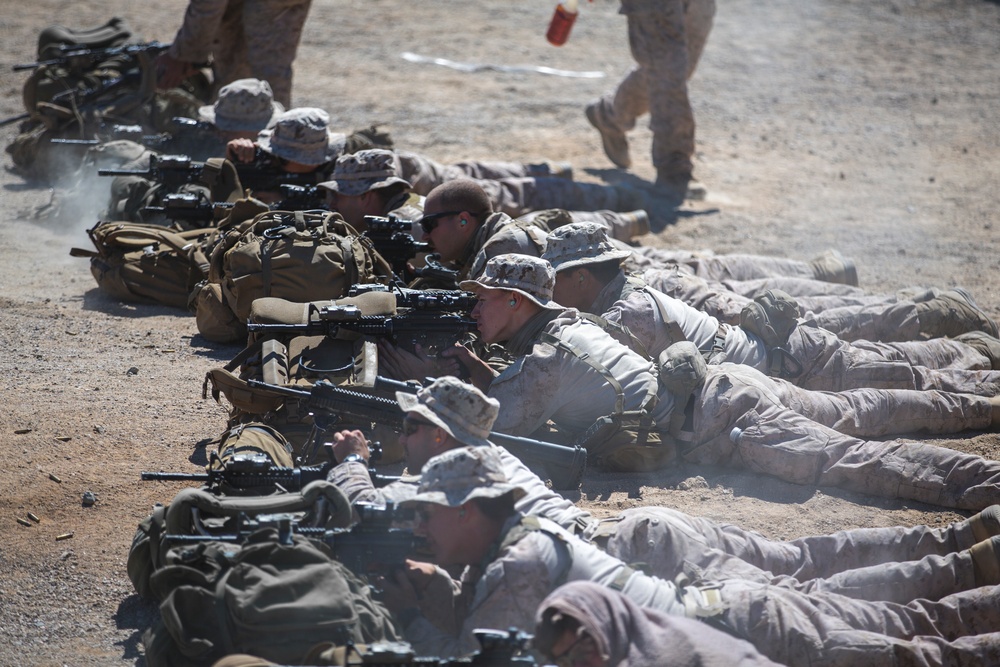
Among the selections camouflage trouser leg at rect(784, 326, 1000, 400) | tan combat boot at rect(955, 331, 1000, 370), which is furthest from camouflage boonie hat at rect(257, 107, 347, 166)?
tan combat boot at rect(955, 331, 1000, 370)

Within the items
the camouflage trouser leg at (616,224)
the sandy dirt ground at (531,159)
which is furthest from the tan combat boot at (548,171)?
the sandy dirt ground at (531,159)

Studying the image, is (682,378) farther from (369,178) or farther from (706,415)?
(369,178)

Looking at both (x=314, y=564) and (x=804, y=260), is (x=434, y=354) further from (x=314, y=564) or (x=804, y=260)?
(x=804, y=260)

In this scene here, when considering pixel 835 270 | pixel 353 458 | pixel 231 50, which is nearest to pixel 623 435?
pixel 353 458

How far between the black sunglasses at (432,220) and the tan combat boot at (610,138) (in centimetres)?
504

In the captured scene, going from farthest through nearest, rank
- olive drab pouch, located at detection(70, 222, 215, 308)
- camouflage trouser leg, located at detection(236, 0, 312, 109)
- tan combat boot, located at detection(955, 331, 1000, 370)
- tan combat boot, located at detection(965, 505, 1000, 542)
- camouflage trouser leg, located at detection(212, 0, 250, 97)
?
camouflage trouser leg, located at detection(212, 0, 250, 97) → camouflage trouser leg, located at detection(236, 0, 312, 109) → olive drab pouch, located at detection(70, 222, 215, 308) → tan combat boot, located at detection(955, 331, 1000, 370) → tan combat boot, located at detection(965, 505, 1000, 542)

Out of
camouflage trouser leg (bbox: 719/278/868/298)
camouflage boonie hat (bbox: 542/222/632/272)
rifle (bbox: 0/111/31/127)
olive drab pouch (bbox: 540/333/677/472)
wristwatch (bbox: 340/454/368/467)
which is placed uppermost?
camouflage boonie hat (bbox: 542/222/632/272)

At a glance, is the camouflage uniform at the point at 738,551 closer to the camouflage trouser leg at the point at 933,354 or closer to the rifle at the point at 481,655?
the rifle at the point at 481,655

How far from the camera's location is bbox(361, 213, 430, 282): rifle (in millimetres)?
7031

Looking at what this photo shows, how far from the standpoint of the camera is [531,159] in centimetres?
1159

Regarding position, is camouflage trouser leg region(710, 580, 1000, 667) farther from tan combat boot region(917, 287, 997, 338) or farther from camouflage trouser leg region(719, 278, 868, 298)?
camouflage trouser leg region(719, 278, 868, 298)

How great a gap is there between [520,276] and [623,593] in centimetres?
216

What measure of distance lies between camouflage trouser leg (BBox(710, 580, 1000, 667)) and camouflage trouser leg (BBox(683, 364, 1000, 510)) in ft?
4.22

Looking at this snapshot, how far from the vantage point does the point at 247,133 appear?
354 inches
